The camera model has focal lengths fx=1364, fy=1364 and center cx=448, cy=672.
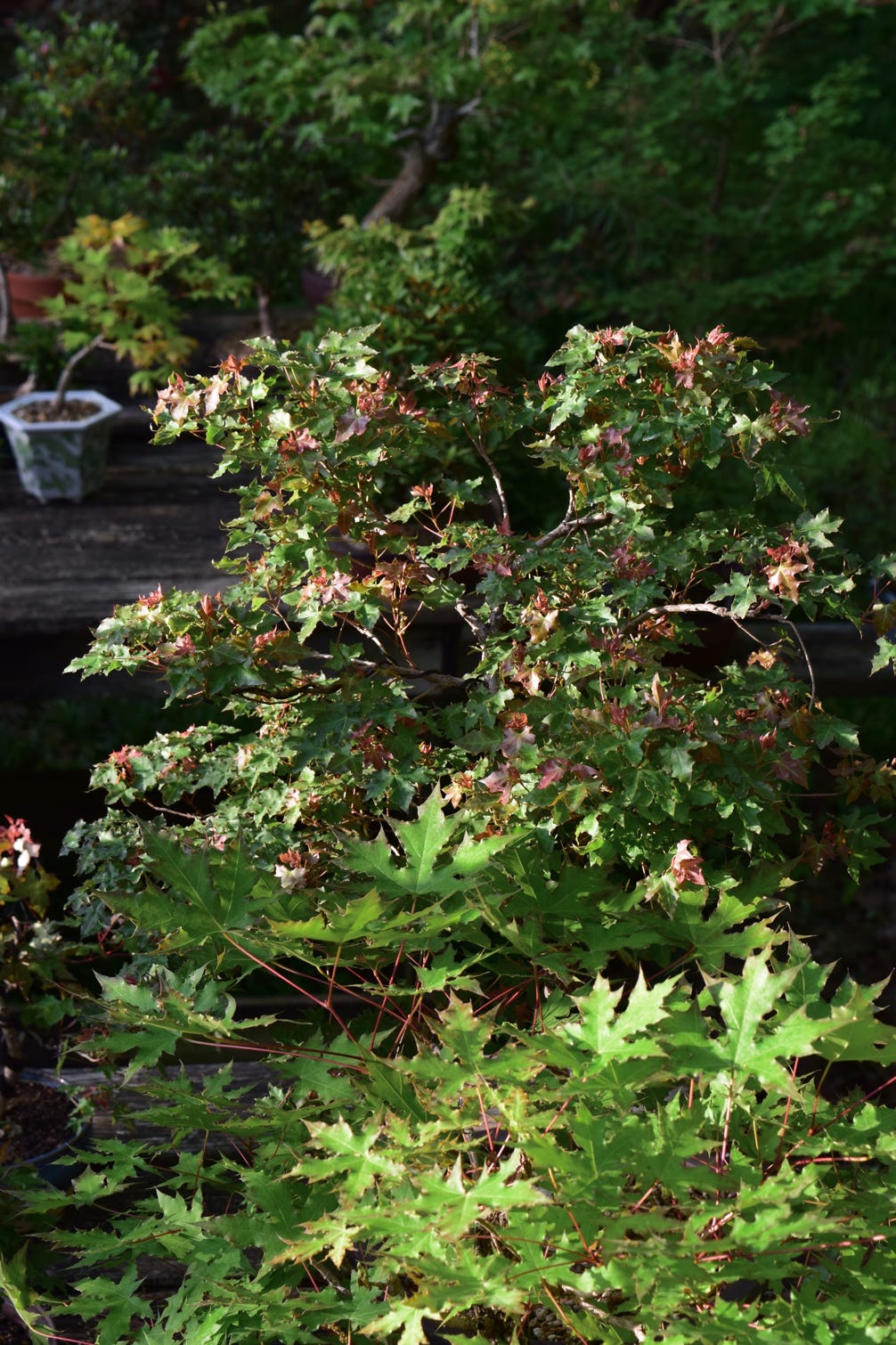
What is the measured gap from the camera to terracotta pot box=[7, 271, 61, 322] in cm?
536

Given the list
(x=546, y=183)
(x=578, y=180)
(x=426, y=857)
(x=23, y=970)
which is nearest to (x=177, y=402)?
(x=426, y=857)

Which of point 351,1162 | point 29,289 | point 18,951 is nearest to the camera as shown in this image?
point 351,1162

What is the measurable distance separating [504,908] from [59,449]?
2.91m

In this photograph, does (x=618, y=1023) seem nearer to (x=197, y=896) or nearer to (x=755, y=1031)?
(x=755, y=1031)

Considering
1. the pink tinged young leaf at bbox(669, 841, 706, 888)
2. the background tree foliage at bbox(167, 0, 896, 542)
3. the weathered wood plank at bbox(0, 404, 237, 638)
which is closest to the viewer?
the pink tinged young leaf at bbox(669, 841, 706, 888)

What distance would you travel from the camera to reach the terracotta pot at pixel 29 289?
5355mm

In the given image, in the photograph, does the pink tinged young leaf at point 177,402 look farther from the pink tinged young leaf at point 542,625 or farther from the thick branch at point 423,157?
the thick branch at point 423,157

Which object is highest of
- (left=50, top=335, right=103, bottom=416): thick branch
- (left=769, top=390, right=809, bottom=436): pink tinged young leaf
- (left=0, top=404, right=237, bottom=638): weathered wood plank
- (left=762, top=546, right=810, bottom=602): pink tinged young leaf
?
(left=769, top=390, right=809, bottom=436): pink tinged young leaf

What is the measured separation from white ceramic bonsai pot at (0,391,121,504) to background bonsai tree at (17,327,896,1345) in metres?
2.01

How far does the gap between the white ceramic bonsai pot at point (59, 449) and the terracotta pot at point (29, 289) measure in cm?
133

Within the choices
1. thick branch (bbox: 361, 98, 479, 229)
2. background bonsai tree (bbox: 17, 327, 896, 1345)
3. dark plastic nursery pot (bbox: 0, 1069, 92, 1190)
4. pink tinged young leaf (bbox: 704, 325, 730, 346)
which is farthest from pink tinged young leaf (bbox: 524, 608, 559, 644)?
thick branch (bbox: 361, 98, 479, 229)

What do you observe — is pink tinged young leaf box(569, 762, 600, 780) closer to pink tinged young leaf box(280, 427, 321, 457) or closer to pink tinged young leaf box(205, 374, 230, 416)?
pink tinged young leaf box(280, 427, 321, 457)

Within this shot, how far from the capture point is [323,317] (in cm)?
445

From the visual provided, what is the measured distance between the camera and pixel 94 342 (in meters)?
3.96
